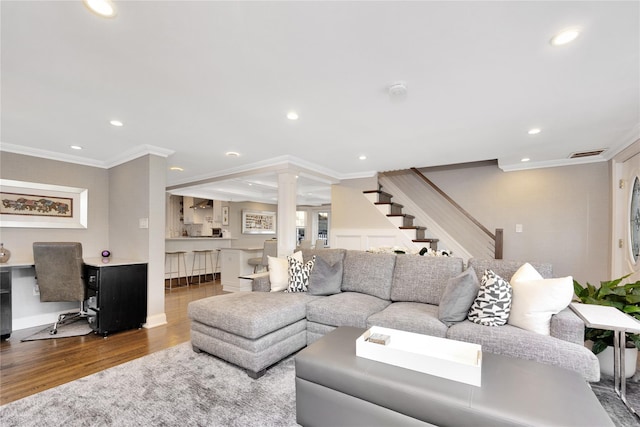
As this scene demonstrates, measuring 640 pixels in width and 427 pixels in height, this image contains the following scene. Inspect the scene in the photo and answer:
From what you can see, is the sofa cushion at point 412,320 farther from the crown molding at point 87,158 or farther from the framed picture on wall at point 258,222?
the framed picture on wall at point 258,222

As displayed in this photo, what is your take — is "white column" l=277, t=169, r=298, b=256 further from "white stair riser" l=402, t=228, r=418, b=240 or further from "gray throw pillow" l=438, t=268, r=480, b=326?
"gray throw pillow" l=438, t=268, r=480, b=326

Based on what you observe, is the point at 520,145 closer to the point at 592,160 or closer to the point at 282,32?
the point at 592,160

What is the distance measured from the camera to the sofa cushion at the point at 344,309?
2.46 meters

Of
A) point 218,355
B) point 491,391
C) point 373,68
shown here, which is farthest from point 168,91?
point 491,391

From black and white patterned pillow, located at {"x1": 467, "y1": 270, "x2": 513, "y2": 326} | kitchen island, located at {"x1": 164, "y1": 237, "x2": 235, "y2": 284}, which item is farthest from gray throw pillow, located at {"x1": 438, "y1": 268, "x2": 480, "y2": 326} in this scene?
kitchen island, located at {"x1": 164, "y1": 237, "x2": 235, "y2": 284}

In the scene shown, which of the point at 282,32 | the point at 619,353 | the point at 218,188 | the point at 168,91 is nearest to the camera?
the point at 282,32

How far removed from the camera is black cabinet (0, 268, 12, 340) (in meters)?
3.07

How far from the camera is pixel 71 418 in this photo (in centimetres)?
176

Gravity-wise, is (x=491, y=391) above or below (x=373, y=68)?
below

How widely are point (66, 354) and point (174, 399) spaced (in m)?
1.63

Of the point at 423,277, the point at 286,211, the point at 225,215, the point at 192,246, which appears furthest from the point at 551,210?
A: the point at 225,215

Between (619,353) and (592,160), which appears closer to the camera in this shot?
(619,353)

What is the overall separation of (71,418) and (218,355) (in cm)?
97

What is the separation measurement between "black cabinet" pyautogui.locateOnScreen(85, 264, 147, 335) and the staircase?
3.73 meters
